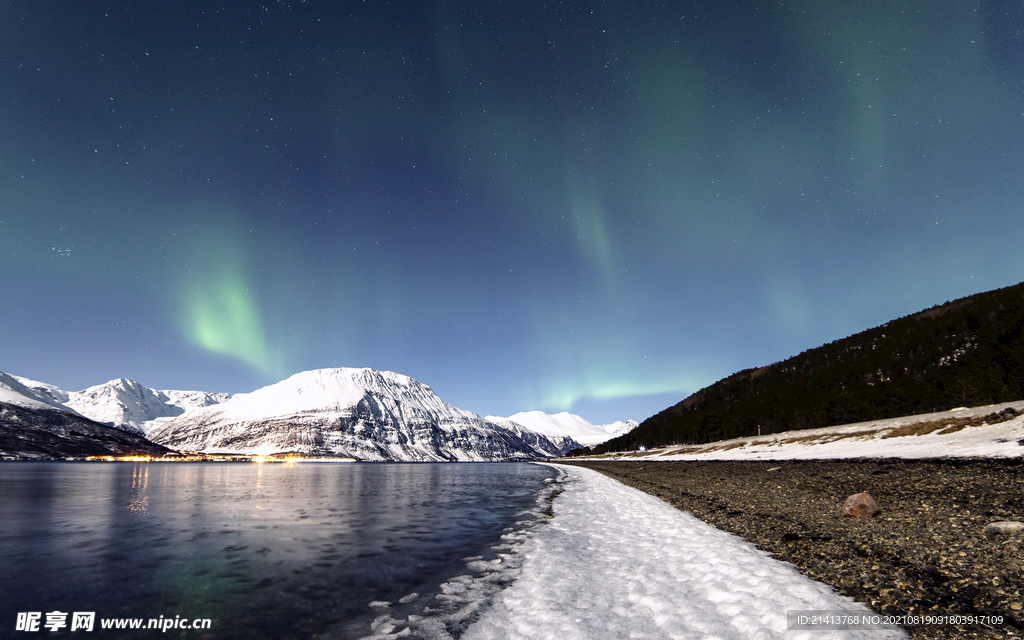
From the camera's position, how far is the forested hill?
44031mm

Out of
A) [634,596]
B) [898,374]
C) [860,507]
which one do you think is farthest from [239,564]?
[898,374]

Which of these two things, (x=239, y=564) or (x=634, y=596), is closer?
(x=634, y=596)

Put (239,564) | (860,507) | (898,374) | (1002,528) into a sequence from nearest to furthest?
(1002,528)
(239,564)
(860,507)
(898,374)

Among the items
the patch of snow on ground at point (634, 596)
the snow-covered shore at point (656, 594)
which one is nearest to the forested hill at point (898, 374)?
the snow-covered shore at point (656, 594)

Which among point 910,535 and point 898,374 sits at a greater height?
point 898,374

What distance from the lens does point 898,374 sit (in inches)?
2288

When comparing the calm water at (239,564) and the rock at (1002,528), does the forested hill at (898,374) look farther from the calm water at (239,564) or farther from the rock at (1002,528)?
the calm water at (239,564)

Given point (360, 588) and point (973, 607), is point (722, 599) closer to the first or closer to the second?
point (973, 607)

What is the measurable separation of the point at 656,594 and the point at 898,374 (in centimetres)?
6854

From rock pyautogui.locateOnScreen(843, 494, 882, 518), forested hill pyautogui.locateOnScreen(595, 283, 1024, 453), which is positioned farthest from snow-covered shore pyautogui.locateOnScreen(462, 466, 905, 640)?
forested hill pyautogui.locateOnScreen(595, 283, 1024, 453)

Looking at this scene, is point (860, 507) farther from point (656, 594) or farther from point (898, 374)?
point (898, 374)

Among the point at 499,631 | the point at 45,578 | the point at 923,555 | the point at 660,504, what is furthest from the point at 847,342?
the point at 45,578

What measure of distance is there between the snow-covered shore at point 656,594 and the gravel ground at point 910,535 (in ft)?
3.18

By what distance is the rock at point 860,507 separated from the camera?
607 inches
